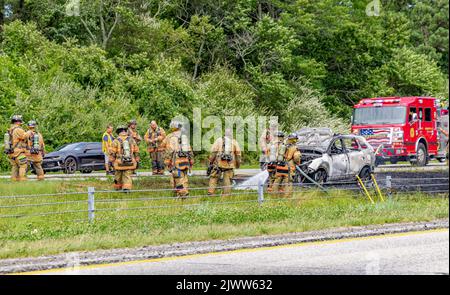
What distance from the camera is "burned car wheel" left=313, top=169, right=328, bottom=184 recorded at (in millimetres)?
24766

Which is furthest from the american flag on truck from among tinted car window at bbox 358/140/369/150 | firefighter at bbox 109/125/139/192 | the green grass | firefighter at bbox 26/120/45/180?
firefighter at bbox 26/120/45/180

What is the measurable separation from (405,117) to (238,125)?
13.4 meters

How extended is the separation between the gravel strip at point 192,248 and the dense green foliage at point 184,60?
59.7 feet

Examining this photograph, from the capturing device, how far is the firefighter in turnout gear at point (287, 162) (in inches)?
883

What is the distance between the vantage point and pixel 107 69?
43500 millimetres

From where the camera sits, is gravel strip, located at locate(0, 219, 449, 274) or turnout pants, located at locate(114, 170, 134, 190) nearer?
gravel strip, located at locate(0, 219, 449, 274)

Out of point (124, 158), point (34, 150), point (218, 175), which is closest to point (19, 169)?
point (34, 150)

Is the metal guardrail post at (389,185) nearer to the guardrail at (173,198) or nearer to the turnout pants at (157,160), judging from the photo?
the guardrail at (173,198)

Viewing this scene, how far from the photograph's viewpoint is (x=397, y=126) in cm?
3052

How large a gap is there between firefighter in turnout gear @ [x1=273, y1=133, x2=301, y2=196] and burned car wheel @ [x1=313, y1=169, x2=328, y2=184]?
2236mm

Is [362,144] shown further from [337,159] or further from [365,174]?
[337,159]

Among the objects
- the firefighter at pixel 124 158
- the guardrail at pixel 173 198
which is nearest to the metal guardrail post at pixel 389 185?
the guardrail at pixel 173 198

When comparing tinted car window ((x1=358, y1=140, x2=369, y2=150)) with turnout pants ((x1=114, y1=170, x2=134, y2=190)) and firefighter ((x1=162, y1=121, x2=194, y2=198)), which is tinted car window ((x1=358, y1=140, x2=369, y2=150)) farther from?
turnout pants ((x1=114, y1=170, x2=134, y2=190))

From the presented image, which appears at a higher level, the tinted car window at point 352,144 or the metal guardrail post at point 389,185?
the tinted car window at point 352,144
